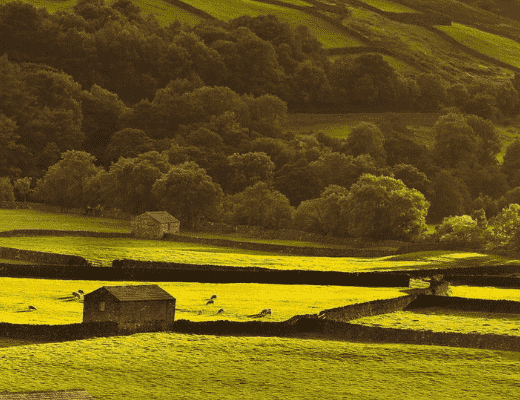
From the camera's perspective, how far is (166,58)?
171 metres

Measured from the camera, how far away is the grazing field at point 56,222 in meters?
95.6

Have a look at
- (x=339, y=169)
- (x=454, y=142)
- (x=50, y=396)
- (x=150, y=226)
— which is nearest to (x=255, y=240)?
(x=150, y=226)

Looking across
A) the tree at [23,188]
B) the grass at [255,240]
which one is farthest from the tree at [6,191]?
the grass at [255,240]

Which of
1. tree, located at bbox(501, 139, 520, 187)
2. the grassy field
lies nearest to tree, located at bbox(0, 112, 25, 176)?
the grassy field

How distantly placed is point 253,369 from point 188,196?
6885 cm

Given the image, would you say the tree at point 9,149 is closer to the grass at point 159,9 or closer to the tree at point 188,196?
the tree at point 188,196

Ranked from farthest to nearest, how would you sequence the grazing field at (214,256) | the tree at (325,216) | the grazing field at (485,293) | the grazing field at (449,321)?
the tree at (325,216)
the grazing field at (214,256)
the grazing field at (485,293)
the grazing field at (449,321)

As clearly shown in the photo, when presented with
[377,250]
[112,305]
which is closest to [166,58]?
[377,250]

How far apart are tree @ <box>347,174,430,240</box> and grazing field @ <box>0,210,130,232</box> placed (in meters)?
24.5

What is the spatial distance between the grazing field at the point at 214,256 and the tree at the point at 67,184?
27.4 meters

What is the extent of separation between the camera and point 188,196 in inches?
→ 4274

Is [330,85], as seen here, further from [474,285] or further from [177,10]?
[474,285]

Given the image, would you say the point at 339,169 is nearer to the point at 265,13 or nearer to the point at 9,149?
the point at 9,149

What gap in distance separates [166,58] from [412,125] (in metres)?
46.5
